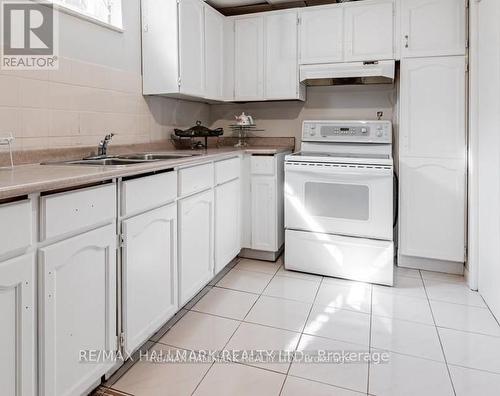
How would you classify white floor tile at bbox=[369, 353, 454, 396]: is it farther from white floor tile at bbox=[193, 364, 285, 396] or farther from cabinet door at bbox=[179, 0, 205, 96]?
cabinet door at bbox=[179, 0, 205, 96]

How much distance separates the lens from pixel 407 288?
8.50 feet

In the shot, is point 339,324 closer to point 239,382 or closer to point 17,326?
point 239,382

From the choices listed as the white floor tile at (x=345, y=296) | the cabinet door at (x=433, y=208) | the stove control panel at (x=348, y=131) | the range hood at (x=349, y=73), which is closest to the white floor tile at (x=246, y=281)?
the white floor tile at (x=345, y=296)

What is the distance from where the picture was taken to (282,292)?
252 cm

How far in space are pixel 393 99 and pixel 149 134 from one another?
82.3 inches

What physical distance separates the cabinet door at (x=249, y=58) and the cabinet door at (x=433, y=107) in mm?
1208

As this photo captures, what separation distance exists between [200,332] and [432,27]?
2677mm

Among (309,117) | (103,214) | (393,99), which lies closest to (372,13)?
(393,99)

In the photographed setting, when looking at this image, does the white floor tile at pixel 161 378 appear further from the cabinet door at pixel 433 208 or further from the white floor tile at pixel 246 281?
the cabinet door at pixel 433 208

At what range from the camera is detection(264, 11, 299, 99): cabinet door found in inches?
123

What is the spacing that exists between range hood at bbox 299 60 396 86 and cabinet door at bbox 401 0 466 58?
0.18 metres

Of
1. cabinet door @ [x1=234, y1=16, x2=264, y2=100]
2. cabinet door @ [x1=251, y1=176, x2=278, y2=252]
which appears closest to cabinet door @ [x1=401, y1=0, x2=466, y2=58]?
cabinet door @ [x1=234, y1=16, x2=264, y2=100]

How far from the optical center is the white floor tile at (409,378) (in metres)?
1.52

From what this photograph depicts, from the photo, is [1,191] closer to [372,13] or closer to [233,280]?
[233,280]
